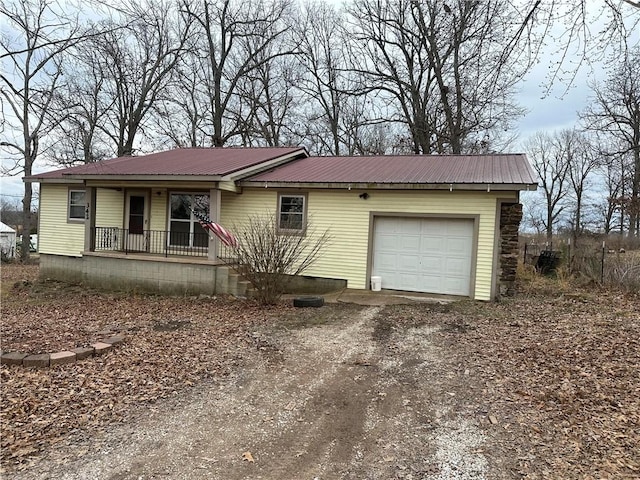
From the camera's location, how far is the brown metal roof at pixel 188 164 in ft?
37.3

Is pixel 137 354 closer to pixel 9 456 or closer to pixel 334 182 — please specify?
pixel 9 456

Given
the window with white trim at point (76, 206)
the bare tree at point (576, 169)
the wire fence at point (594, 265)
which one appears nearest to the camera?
the wire fence at point (594, 265)

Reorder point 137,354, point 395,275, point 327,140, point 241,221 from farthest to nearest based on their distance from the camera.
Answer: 1. point 327,140
2. point 241,221
3. point 395,275
4. point 137,354

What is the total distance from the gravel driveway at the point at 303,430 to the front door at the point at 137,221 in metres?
8.59

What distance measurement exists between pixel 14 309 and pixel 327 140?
20803mm

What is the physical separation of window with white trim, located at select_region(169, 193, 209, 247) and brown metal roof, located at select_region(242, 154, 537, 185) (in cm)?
192

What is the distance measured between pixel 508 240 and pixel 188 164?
8537 mm

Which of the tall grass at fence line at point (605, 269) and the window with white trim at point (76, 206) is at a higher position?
the window with white trim at point (76, 206)

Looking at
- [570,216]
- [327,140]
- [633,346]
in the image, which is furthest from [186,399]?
[570,216]

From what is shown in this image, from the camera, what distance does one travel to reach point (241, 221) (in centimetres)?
1198

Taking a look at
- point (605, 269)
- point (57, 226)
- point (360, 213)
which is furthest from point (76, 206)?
point (605, 269)

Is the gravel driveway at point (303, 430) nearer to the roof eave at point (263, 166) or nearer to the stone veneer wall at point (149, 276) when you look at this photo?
the stone veneer wall at point (149, 276)

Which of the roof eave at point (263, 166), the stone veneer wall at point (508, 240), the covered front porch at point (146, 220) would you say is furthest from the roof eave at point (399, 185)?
the covered front porch at point (146, 220)

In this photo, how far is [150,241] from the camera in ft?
42.8
